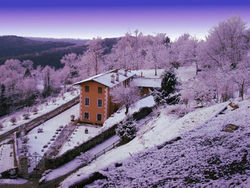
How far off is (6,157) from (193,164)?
18820 millimetres

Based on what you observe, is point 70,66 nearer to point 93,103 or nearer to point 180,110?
point 93,103

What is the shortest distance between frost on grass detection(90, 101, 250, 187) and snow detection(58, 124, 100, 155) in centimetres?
1178

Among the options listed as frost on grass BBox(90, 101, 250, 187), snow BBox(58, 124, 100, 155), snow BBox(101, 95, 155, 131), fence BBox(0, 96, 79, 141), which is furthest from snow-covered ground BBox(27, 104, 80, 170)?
frost on grass BBox(90, 101, 250, 187)

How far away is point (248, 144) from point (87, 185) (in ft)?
21.1

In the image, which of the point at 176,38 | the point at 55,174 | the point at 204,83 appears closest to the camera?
the point at 55,174

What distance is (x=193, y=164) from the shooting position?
775 cm

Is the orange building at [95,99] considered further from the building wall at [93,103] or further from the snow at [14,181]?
the snow at [14,181]

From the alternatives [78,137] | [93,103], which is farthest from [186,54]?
[78,137]

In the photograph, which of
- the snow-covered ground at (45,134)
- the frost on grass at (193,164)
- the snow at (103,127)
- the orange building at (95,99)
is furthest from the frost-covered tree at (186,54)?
the frost on grass at (193,164)

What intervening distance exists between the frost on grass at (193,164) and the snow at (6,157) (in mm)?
13790

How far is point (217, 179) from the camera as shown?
650 cm

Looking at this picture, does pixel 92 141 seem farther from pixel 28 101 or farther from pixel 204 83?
pixel 28 101

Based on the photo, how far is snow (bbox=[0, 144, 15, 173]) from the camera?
1805 centimetres

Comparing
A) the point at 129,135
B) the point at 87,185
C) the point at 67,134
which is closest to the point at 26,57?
the point at 67,134
